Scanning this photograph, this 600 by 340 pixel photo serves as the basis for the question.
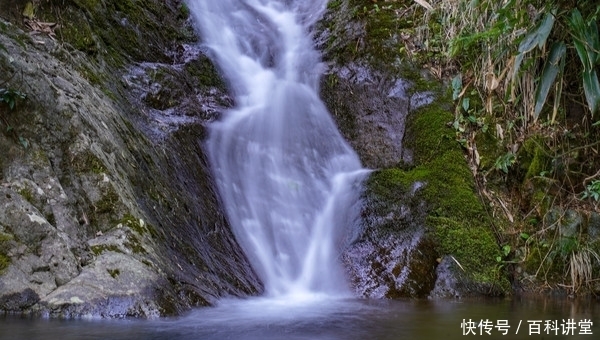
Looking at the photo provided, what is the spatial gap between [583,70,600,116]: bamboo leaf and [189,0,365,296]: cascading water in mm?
2095

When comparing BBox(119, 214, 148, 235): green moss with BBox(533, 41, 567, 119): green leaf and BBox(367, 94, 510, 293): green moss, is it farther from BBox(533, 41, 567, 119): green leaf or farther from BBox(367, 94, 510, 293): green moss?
BBox(533, 41, 567, 119): green leaf

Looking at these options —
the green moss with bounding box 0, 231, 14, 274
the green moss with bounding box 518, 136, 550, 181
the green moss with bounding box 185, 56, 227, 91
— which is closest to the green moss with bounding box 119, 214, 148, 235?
the green moss with bounding box 0, 231, 14, 274

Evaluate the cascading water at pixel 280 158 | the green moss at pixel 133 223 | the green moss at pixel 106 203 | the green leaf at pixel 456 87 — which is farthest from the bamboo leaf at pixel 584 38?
the green moss at pixel 106 203

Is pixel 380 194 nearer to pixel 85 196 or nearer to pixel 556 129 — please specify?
pixel 556 129

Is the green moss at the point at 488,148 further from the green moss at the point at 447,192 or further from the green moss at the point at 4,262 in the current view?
the green moss at the point at 4,262

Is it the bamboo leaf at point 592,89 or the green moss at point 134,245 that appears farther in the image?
the bamboo leaf at point 592,89

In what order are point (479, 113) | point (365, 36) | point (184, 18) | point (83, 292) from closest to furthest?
point (83, 292), point (479, 113), point (365, 36), point (184, 18)

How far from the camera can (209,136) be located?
5.04 metres

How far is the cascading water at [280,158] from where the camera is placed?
433 centimetres

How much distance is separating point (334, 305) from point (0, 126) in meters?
2.31

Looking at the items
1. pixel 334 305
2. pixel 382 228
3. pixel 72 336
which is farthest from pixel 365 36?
pixel 72 336

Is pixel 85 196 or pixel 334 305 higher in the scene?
pixel 85 196

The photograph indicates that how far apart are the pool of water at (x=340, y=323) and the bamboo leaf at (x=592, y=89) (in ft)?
4.66

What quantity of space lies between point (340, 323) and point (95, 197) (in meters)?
1.61
